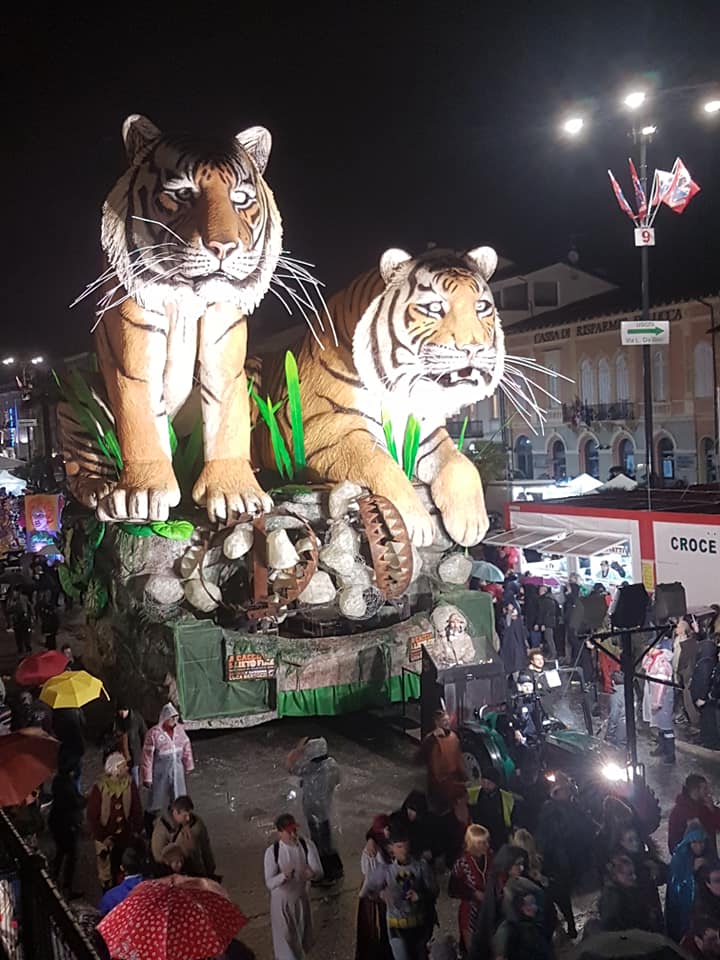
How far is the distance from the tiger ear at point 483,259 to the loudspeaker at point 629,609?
5.23m

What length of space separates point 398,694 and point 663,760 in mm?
3488

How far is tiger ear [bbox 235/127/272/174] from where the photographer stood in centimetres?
1074

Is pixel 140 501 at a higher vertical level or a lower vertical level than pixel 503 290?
lower

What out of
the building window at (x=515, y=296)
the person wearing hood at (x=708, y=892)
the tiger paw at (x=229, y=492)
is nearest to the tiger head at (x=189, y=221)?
the tiger paw at (x=229, y=492)

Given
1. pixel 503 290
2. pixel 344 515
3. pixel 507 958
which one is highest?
pixel 503 290

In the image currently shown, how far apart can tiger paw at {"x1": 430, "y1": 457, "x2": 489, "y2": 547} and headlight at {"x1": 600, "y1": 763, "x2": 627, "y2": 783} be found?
542 cm

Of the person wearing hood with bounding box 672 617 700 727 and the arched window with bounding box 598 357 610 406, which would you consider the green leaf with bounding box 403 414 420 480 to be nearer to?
the person wearing hood with bounding box 672 617 700 727

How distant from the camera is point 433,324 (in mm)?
11188

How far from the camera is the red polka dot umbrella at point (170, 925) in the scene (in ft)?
13.0

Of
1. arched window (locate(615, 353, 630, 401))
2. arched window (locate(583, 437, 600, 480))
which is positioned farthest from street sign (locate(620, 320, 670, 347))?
arched window (locate(583, 437, 600, 480))

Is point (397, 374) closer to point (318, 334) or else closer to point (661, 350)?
point (318, 334)

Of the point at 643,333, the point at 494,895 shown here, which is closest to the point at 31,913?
the point at 494,895

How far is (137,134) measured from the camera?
10.3 metres

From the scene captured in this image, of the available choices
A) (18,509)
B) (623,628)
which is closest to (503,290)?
(18,509)
